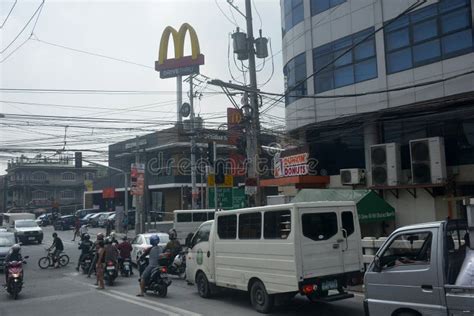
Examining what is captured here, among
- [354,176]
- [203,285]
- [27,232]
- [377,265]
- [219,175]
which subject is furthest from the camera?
[27,232]

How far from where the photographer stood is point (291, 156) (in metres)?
22.8

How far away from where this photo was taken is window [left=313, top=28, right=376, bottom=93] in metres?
19.7

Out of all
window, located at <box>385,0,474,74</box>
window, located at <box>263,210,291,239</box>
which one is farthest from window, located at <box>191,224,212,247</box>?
window, located at <box>385,0,474,74</box>

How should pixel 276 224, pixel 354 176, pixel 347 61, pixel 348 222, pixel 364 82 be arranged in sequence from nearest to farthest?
→ pixel 276 224, pixel 348 222, pixel 364 82, pixel 354 176, pixel 347 61

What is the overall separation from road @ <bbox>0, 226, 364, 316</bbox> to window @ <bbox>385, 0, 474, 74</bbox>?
9.85 metres

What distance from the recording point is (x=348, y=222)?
34.4 ft

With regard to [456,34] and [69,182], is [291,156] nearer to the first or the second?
[456,34]

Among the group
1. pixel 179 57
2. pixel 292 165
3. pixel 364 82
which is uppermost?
pixel 179 57

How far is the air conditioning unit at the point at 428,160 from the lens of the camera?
16875 millimetres

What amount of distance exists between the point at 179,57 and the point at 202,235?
143 ft

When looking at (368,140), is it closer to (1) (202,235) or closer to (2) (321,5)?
(2) (321,5)

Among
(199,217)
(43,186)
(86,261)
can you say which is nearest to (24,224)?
(199,217)

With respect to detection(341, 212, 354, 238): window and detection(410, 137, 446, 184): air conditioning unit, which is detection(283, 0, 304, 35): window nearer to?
detection(410, 137, 446, 184): air conditioning unit

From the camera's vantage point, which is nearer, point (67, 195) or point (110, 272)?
point (110, 272)
